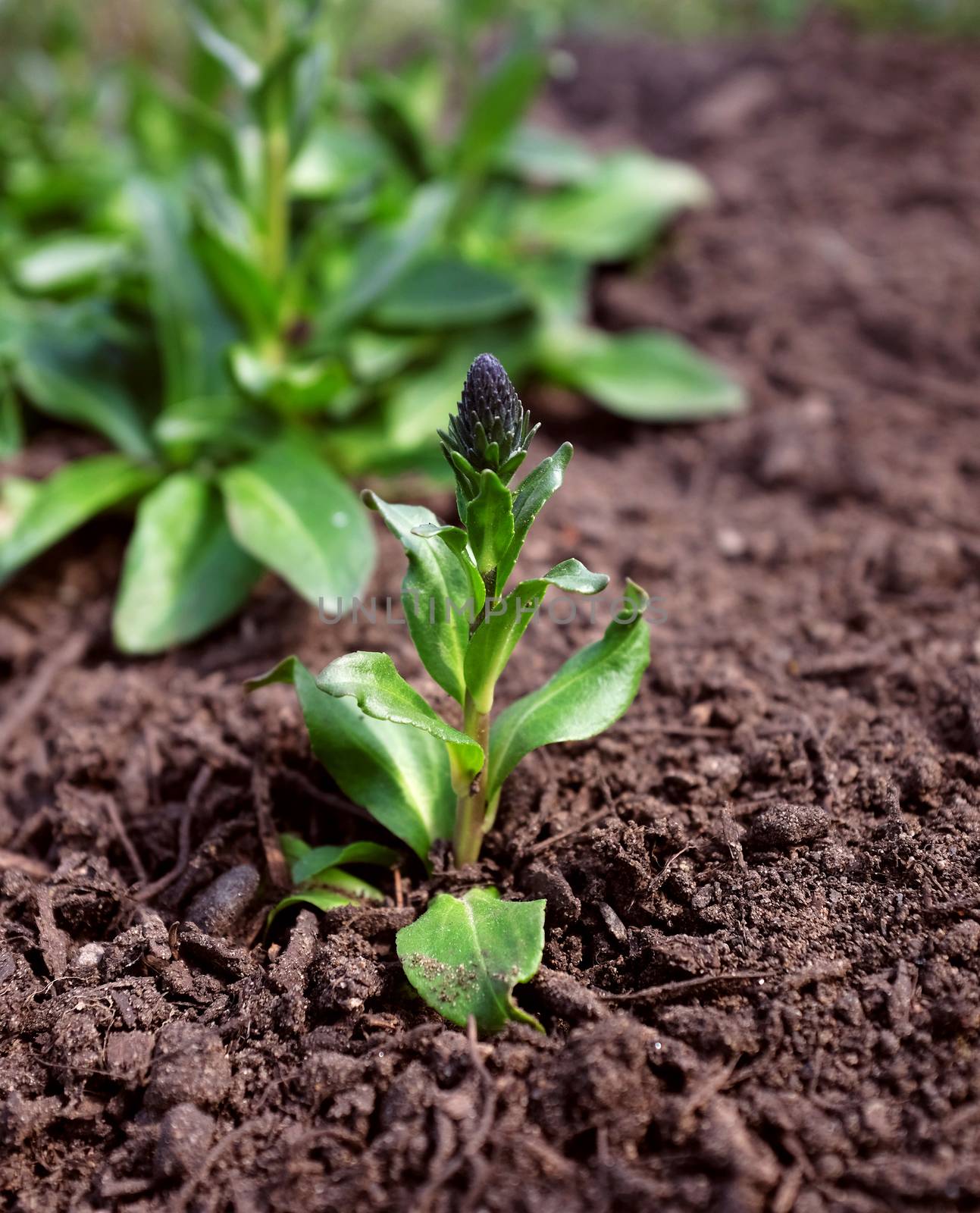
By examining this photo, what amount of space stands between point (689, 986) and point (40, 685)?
196cm

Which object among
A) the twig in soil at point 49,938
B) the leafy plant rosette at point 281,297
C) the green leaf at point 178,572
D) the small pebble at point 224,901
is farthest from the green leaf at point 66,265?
the small pebble at point 224,901

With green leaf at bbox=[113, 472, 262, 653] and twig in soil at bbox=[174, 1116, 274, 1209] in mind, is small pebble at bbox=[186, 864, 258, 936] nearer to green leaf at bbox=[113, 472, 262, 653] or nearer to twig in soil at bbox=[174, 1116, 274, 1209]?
twig in soil at bbox=[174, 1116, 274, 1209]

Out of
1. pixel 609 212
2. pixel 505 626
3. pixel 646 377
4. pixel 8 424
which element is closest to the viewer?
pixel 505 626

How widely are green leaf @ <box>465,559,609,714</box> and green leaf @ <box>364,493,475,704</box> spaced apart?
1.8 inches

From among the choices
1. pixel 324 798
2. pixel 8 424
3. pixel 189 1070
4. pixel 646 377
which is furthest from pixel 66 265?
pixel 189 1070

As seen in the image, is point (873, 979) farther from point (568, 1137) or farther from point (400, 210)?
point (400, 210)

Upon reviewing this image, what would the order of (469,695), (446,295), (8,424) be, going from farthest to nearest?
(446,295), (8,424), (469,695)

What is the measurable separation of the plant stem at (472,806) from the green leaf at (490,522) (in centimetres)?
29

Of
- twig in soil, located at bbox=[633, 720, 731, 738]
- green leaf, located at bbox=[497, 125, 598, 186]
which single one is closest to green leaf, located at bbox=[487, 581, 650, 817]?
twig in soil, located at bbox=[633, 720, 731, 738]

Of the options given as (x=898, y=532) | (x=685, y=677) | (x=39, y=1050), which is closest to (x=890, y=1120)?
(x=685, y=677)

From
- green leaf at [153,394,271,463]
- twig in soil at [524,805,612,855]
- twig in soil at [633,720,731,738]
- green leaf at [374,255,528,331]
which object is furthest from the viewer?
green leaf at [374,255,528,331]

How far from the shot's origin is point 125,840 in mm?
2293

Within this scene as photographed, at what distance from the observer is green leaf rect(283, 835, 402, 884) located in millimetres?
2047

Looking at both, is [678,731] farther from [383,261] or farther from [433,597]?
[383,261]
